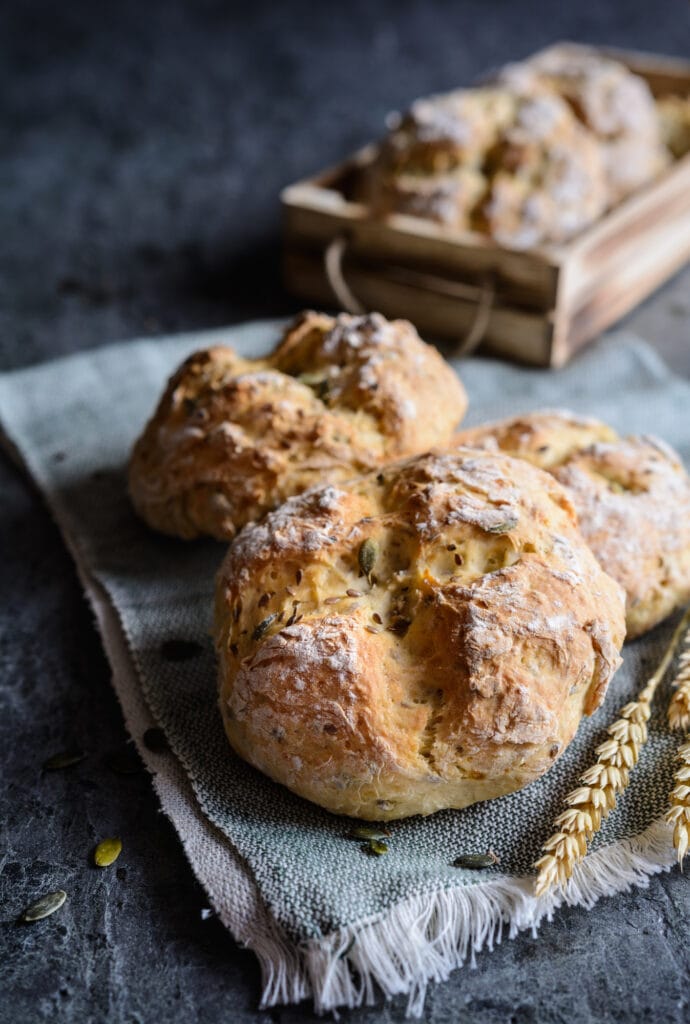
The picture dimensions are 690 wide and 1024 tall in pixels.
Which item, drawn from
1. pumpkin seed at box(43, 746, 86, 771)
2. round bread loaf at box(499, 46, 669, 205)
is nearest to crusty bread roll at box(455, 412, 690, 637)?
pumpkin seed at box(43, 746, 86, 771)

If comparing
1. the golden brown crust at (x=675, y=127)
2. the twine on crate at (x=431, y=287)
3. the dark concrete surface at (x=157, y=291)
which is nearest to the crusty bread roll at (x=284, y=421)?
the dark concrete surface at (x=157, y=291)

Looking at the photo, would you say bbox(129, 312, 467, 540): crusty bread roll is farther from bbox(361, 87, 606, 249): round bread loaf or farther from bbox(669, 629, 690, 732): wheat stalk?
bbox(361, 87, 606, 249): round bread loaf

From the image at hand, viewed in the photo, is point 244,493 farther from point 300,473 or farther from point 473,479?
point 473,479

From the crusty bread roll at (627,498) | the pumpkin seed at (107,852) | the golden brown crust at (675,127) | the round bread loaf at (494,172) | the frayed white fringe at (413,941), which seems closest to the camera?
the frayed white fringe at (413,941)

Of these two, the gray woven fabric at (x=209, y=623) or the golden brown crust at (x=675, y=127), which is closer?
the gray woven fabric at (x=209, y=623)

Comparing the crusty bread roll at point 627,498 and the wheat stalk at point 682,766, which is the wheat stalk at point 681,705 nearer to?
the wheat stalk at point 682,766

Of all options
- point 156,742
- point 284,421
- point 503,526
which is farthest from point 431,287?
point 156,742

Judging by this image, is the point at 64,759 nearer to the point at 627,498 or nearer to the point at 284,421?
the point at 284,421
